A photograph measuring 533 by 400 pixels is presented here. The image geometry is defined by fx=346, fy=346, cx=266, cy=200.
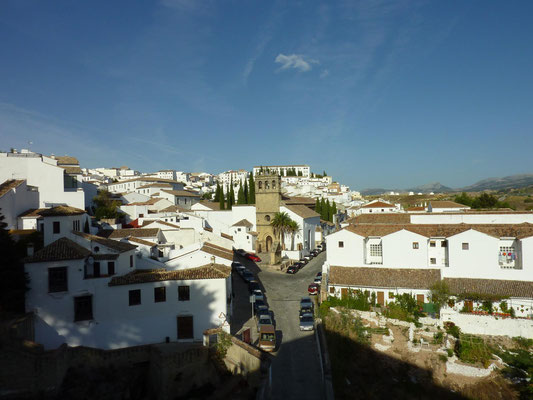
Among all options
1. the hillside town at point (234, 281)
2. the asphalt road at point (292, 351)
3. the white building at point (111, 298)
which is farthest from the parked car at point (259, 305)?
the white building at point (111, 298)

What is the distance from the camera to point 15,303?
18.6 m

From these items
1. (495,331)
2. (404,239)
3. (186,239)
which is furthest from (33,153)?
(495,331)

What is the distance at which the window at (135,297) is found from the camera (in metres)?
20.8

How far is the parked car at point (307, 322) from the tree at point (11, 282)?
16.6 metres

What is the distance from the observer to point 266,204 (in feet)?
166

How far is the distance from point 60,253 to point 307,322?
1594 centimetres

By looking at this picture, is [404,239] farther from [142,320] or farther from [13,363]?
[13,363]

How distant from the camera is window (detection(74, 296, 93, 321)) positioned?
19.9m

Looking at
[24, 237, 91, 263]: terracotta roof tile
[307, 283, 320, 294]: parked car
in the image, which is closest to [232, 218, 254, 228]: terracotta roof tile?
[307, 283, 320, 294]: parked car

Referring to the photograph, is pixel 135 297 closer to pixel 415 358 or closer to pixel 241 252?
pixel 415 358

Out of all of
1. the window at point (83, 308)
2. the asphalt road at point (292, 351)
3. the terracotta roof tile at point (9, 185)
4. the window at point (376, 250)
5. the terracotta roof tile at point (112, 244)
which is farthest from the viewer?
the window at point (376, 250)

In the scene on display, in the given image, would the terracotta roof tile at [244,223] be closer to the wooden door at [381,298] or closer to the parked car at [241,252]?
the parked car at [241,252]

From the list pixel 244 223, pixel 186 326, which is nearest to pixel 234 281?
pixel 186 326

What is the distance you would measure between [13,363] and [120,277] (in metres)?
6.34
